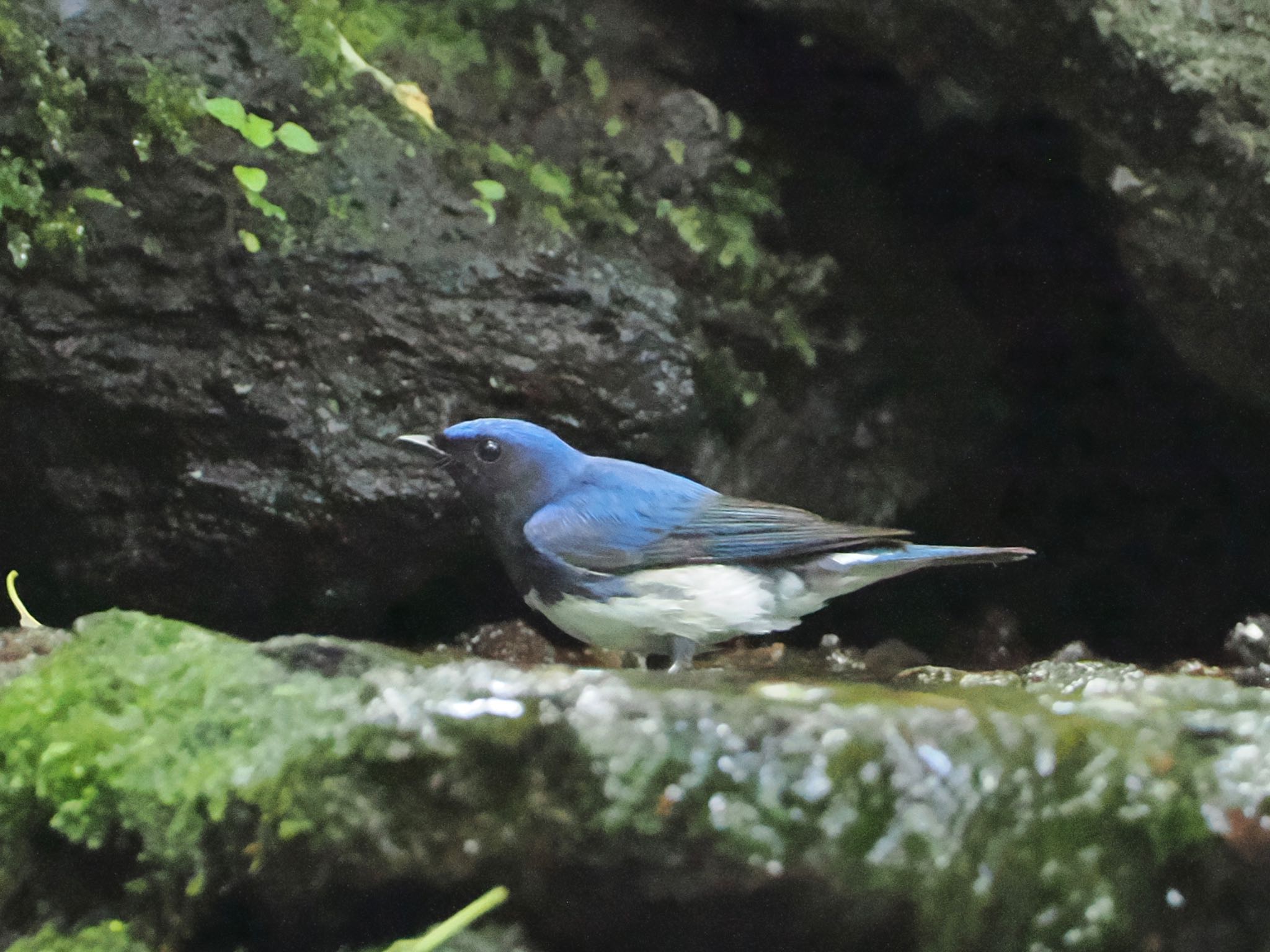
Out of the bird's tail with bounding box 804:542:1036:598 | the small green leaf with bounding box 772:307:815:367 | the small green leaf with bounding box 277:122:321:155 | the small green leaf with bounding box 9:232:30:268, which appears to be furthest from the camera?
the small green leaf with bounding box 772:307:815:367

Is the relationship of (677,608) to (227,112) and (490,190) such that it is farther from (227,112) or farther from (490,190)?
(227,112)

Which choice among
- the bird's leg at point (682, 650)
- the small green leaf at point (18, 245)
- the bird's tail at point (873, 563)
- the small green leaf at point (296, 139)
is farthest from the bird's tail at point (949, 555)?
the small green leaf at point (18, 245)

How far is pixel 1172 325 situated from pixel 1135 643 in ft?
5.78

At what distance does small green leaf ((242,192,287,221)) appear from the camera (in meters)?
3.93

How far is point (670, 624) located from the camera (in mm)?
3434

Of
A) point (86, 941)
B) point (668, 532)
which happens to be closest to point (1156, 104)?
point (668, 532)

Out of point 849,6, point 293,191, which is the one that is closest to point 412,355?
point 293,191

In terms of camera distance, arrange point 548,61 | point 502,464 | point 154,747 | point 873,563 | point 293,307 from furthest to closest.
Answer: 1. point 548,61
2. point 293,307
3. point 502,464
4. point 873,563
5. point 154,747

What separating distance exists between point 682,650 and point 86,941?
187 centimetres

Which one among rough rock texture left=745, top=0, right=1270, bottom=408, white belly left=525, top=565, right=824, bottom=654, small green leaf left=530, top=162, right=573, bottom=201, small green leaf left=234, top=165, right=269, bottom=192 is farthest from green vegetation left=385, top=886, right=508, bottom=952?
rough rock texture left=745, top=0, right=1270, bottom=408

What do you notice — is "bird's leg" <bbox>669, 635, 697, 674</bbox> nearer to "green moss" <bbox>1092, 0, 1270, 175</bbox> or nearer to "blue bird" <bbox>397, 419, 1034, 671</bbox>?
"blue bird" <bbox>397, 419, 1034, 671</bbox>

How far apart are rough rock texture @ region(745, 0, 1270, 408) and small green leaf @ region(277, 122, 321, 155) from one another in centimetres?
196

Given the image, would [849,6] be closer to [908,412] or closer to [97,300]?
[908,412]

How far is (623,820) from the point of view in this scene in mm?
2053
